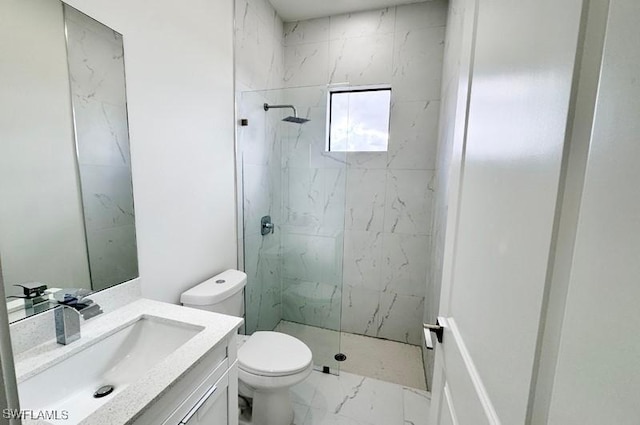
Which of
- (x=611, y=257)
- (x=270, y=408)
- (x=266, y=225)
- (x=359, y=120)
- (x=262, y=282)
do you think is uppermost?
(x=359, y=120)

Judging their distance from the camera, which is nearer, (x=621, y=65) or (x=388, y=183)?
(x=621, y=65)

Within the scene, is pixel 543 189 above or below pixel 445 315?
above

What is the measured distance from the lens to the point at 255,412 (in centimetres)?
159

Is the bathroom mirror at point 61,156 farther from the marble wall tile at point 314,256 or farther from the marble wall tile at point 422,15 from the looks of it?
the marble wall tile at point 422,15

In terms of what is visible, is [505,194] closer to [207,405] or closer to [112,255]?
[207,405]

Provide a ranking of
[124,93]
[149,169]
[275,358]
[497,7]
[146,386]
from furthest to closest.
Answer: [275,358] < [149,169] < [124,93] < [146,386] < [497,7]

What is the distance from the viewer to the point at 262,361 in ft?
5.04

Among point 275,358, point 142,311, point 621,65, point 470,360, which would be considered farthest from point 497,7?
point 275,358

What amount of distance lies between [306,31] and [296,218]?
1712mm

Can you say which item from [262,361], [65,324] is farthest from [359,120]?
[65,324]

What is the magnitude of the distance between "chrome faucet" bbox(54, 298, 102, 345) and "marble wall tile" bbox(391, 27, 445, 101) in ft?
7.95

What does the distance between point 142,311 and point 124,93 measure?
3.16ft

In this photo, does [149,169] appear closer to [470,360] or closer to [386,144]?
[470,360]

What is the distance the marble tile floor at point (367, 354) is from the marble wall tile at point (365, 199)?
1.01 metres
